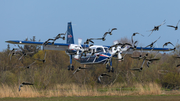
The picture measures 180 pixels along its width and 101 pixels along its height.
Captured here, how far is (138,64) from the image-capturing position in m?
37.0

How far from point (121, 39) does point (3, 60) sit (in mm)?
26743

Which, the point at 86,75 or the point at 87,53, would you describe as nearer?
the point at 87,53

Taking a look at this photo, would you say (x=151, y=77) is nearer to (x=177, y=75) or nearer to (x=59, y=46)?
(x=177, y=75)

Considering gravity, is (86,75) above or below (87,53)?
below

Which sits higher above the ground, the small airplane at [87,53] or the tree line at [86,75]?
the small airplane at [87,53]

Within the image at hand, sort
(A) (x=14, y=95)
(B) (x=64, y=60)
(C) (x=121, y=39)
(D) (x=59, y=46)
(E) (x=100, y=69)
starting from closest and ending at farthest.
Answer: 1. (A) (x=14, y=95)
2. (D) (x=59, y=46)
3. (E) (x=100, y=69)
4. (B) (x=64, y=60)
5. (C) (x=121, y=39)

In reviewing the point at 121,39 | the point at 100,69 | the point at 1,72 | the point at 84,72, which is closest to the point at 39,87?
the point at 1,72

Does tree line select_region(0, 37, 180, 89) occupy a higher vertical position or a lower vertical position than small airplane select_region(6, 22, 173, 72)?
lower

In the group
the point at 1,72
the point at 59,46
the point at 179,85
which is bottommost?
the point at 179,85

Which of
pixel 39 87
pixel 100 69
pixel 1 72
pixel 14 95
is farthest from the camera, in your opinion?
pixel 100 69

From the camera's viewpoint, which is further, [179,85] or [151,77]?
[151,77]

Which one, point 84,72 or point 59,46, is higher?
point 59,46

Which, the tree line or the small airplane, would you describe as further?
the tree line

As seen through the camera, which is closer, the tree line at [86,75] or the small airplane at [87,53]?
the small airplane at [87,53]
